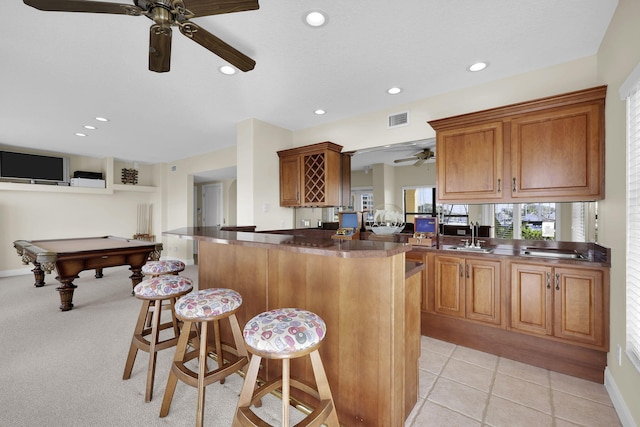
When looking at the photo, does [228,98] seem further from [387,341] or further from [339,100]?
[387,341]

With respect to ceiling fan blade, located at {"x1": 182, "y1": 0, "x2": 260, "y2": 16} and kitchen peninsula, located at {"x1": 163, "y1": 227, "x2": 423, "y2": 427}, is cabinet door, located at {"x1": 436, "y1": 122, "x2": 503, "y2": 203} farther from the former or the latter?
ceiling fan blade, located at {"x1": 182, "y1": 0, "x2": 260, "y2": 16}

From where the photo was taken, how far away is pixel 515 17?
184cm

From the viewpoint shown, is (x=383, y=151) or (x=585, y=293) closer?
(x=585, y=293)

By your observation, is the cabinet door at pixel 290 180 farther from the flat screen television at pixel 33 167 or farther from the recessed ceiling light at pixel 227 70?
the flat screen television at pixel 33 167

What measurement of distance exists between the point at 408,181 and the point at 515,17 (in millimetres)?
1761

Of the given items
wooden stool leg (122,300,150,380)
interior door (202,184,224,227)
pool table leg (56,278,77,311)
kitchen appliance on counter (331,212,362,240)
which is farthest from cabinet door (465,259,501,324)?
interior door (202,184,224,227)

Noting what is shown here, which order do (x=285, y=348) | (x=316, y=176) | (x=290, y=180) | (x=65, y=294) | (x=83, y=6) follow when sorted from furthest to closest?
(x=290, y=180) < (x=316, y=176) < (x=65, y=294) < (x=83, y=6) < (x=285, y=348)

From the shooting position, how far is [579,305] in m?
2.00

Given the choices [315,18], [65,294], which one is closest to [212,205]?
[65,294]

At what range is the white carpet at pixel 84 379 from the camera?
1617 millimetres

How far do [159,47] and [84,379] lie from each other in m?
2.48

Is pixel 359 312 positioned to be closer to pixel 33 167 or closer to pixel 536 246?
pixel 536 246

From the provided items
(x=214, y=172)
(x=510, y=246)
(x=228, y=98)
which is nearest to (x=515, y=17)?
(x=510, y=246)

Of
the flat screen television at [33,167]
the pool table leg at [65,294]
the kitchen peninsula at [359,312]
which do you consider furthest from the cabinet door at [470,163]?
the flat screen television at [33,167]
